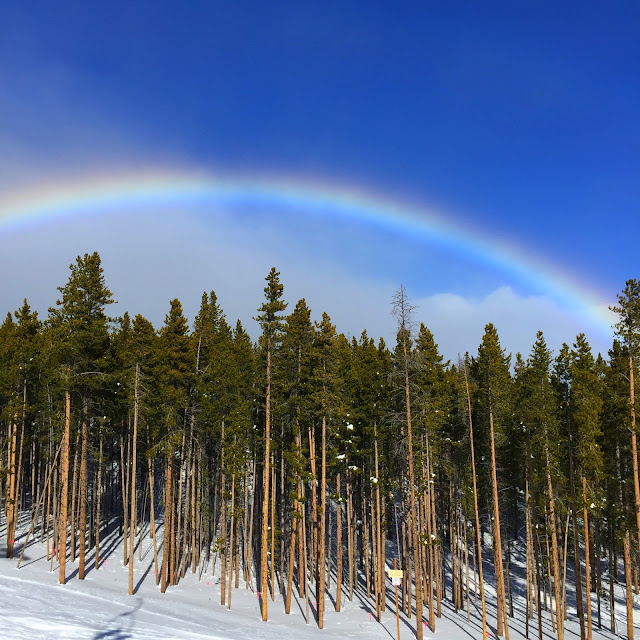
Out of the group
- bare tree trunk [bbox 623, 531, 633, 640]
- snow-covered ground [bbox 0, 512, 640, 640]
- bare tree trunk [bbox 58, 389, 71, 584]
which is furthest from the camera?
bare tree trunk [bbox 623, 531, 633, 640]

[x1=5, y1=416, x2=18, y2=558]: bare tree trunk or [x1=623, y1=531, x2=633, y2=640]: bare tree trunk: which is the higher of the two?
[x1=5, y1=416, x2=18, y2=558]: bare tree trunk

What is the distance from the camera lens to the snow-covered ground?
16.4 metres

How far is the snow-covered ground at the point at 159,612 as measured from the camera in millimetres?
16383

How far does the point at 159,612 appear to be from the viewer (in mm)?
22469

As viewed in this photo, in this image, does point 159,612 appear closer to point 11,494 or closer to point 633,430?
point 11,494

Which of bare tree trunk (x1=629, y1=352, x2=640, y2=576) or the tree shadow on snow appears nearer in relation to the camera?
the tree shadow on snow

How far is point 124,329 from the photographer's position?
140 feet

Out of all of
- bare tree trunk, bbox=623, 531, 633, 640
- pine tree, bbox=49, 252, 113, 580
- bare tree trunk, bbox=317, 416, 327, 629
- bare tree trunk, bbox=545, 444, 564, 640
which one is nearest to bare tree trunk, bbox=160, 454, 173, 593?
pine tree, bbox=49, 252, 113, 580

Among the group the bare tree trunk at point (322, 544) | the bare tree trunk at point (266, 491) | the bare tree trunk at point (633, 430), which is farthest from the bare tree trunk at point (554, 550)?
the bare tree trunk at point (266, 491)

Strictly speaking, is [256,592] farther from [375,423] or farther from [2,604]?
[2,604]

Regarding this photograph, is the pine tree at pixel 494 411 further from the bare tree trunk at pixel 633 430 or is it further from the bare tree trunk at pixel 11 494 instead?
the bare tree trunk at pixel 11 494

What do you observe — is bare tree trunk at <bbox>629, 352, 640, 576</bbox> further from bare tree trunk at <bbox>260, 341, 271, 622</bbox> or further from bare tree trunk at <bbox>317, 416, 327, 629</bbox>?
bare tree trunk at <bbox>260, 341, 271, 622</bbox>

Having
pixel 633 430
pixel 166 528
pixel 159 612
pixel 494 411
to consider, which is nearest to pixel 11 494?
pixel 166 528

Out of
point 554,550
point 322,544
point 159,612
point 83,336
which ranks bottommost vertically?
point 159,612
